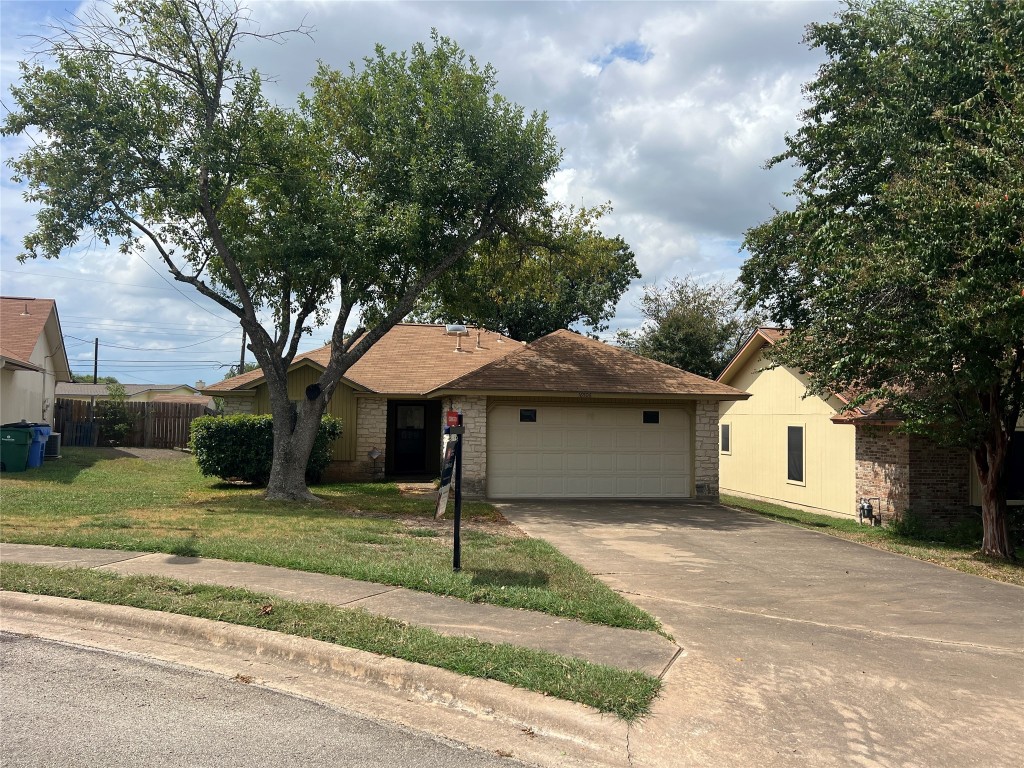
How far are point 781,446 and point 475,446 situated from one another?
8768 mm

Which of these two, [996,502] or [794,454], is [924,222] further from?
[794,454]

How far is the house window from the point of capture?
781 inches

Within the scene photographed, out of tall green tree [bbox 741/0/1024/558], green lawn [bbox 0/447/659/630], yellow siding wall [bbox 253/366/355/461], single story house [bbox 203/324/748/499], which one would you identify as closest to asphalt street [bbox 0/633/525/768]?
green lawn [bbox 0/447/659/630]

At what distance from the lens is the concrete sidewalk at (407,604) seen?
601cm

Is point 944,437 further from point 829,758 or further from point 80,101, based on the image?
point 80,101

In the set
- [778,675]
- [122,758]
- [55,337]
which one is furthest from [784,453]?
[55,337]

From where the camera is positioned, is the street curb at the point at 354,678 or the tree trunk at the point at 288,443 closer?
the street curb at the point at 354,678

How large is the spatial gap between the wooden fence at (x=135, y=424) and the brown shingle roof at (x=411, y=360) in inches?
375

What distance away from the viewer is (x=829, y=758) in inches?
174

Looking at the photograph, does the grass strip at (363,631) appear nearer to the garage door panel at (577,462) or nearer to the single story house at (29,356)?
the garage door panel at (577,462)

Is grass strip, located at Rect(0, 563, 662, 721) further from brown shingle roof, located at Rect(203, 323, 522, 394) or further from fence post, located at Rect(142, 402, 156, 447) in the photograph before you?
fence post, located at Rect(142, 402, 156, 447)

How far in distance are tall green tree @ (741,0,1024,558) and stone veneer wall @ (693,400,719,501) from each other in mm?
3691

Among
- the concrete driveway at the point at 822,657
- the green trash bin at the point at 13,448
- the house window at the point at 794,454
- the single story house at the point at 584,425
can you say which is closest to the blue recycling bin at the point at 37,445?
the green trash bin at the point at 13,448

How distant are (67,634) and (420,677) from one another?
322cm
